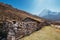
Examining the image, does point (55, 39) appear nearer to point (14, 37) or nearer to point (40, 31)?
point (40, 31)

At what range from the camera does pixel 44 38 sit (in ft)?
61.0

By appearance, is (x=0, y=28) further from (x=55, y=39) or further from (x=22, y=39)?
(x=55, y=39)

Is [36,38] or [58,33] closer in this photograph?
[36,38]

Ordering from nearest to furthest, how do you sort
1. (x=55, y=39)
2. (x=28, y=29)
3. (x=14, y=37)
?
1. (x=55, y=39)
2. (x=14, y=37)
3. (x=28, y=29)

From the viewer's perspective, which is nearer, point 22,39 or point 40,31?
point 22,39

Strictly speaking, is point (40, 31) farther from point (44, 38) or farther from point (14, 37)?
point (14, 37)

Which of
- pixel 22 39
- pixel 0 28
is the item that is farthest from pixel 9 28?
pixel 22 39

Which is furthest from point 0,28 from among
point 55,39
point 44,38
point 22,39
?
point 55,39

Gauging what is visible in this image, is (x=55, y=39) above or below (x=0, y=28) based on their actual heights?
below

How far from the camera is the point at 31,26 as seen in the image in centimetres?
2136

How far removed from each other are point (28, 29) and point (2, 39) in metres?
3.96

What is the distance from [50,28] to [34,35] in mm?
2961

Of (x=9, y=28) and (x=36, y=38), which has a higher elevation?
(x=9, y=28)

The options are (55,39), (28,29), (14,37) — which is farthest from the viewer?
(28,29)
